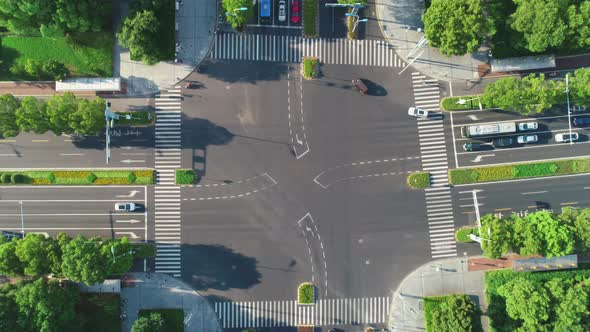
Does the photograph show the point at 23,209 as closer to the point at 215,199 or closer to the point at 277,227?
the point at 215,199

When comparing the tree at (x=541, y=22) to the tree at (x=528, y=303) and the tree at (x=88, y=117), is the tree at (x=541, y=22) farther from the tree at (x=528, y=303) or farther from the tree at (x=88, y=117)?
the tree at (x=88, y=117)

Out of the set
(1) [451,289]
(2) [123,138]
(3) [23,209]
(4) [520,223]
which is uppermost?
(2) [123,138]

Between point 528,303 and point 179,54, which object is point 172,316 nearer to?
point 179,54

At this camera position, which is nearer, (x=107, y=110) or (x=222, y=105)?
(x=107, y=110)

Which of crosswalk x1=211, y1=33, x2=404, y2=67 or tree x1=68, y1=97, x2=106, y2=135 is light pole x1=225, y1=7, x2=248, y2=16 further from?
tree x1=68, y1=97, x2=106, y2=135

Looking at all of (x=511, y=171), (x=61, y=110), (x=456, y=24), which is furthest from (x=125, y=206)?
(x=511, y=171)

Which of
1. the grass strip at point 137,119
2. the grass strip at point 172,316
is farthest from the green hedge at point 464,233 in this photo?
the grass strip at point 137,119

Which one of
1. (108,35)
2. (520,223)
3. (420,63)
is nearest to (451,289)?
(520,223)
